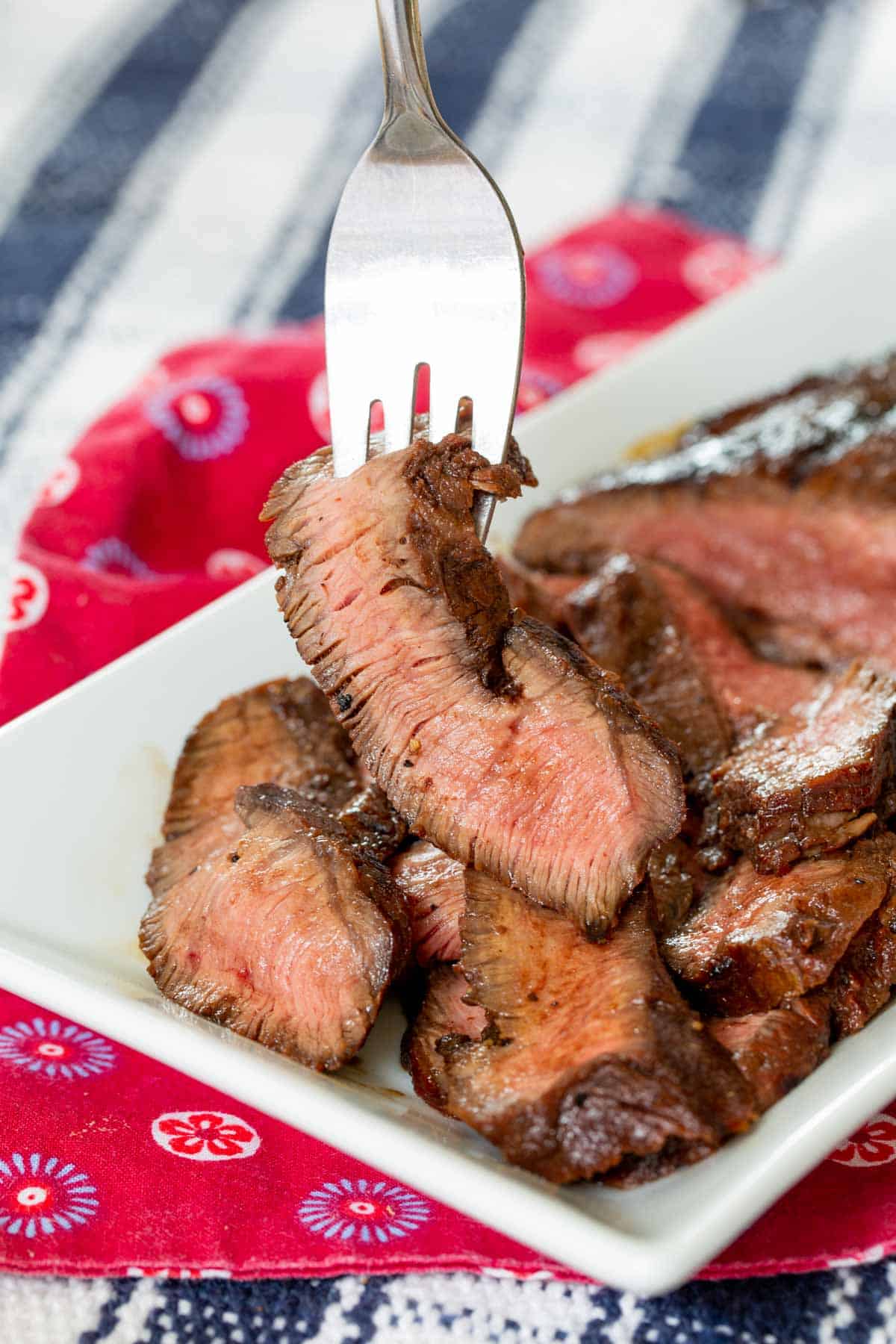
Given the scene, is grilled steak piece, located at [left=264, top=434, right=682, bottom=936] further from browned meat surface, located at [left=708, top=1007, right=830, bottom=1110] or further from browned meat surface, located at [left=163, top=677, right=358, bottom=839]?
browned meat surface, located at [left=163, top=677, right=358, bottom=839]

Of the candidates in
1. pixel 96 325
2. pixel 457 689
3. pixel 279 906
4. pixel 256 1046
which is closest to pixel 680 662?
pixel 457 689

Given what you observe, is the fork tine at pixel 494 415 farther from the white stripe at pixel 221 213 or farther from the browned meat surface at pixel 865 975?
the white stripe at pixel 221 213

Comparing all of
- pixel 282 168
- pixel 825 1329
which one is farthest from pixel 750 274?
pixel 825 1329

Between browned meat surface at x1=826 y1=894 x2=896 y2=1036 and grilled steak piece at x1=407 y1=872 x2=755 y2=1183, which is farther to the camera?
browned meat surface at x1=826 y1=894 x2=896 y2=1036

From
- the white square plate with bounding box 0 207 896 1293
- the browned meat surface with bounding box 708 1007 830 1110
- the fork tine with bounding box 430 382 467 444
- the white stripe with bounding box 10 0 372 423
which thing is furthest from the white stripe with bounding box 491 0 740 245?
the browned meat surface with bounding box 708 1007 830 1110

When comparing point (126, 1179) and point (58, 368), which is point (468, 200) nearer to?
point (126, 1179)
